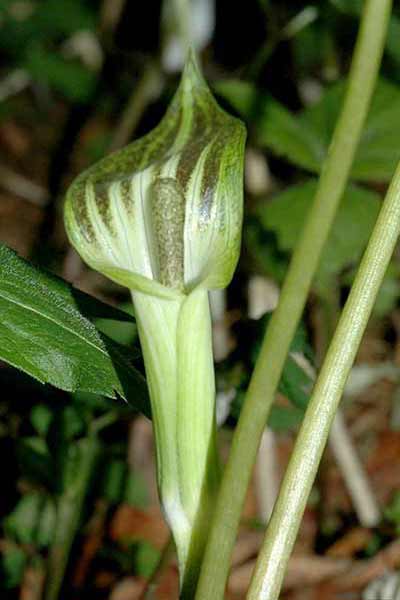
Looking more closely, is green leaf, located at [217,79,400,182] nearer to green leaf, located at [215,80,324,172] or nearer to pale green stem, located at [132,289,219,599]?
green leaf, located at [215,80,324,172]

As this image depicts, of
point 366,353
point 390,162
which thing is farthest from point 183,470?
point 366,353

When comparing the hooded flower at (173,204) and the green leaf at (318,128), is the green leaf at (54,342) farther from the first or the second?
the green leaf at (318,128)

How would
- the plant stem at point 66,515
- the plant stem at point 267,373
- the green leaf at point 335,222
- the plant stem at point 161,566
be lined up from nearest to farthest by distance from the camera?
the plant stem at point 267,373
the plant stem at point 161,566
the plant stem at point 66,515
the green leaf at point 335,222

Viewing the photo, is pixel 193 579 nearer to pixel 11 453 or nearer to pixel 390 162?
pixel 11 453

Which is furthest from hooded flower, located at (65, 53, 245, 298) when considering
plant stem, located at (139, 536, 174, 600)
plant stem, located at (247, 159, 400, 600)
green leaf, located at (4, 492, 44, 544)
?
green leaf, located at (4, 492, 44, 544)

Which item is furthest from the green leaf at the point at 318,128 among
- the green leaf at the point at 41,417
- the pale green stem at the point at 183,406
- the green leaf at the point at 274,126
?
the pale green stem at the point at 183,406

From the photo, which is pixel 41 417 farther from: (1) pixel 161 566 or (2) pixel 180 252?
(2) pixel 180 252

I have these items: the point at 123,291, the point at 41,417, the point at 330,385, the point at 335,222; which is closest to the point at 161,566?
the point at 41,417
